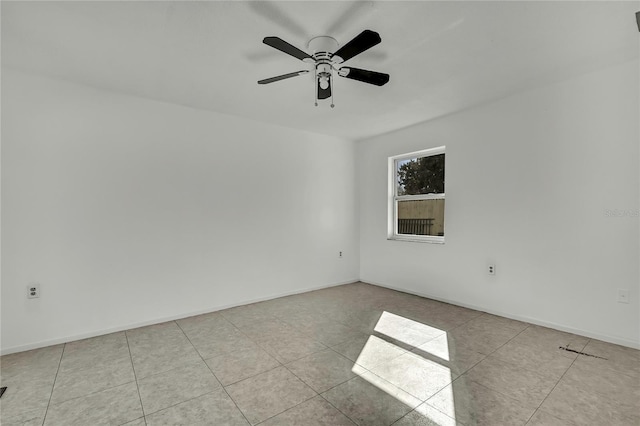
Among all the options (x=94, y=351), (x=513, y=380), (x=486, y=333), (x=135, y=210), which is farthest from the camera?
(x=135, y=210)

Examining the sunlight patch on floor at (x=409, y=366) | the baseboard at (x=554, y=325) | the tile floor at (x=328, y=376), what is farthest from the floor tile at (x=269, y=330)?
the baseboard at (x=554, y=325)

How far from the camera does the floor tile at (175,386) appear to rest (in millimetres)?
1871

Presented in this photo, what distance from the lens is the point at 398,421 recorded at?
1665 mm

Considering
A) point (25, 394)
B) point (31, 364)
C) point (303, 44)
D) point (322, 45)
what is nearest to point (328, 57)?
point (322, 45)

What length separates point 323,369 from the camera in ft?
7.34

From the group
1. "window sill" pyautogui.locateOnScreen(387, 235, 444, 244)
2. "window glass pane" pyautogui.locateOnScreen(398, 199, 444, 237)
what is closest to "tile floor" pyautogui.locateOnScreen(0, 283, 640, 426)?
"window sill" pyautogui.locateOnScreen(387, 235, 444, 244)

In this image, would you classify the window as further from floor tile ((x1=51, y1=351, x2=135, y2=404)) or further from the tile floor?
floor tile ((x1=51, y1=351, x2=135, y2=404))

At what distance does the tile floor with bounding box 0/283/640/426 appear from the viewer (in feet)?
5.68

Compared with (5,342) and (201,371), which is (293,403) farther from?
(5,342)

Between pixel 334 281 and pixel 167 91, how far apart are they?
3.48 metres

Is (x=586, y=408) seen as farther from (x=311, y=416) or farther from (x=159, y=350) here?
(x=159, y=350)

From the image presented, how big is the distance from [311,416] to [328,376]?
435 mm

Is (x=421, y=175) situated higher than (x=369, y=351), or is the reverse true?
(x=421, y=175)

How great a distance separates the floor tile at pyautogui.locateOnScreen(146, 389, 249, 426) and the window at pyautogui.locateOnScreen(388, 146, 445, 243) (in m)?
3.23
